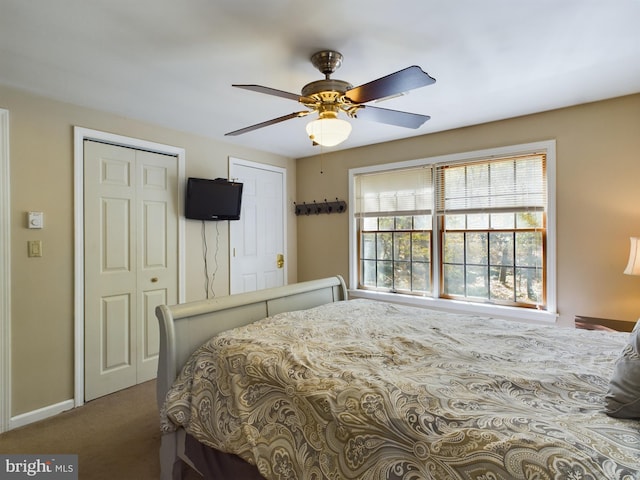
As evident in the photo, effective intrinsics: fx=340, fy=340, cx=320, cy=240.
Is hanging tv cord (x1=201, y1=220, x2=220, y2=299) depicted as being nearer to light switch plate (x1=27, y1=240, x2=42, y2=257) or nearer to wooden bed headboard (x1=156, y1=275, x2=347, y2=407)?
light switch plate (x1=27, y1=240, x2=42, y2=257)

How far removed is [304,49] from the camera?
194 cm

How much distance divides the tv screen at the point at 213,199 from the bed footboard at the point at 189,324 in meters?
1.52

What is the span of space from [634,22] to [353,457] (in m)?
2.41

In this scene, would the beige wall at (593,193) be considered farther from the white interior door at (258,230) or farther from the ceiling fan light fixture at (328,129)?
the white interior door at (258,230)

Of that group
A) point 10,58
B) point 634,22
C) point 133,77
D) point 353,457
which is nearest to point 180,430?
point 353,457

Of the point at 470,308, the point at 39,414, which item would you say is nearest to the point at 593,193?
the point at 470,308

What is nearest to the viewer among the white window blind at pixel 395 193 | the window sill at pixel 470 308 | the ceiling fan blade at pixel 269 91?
the ceiling fan blade at pixel 269 91

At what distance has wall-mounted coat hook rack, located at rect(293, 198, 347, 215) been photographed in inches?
167

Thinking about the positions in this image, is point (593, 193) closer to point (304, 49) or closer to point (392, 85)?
point (392, 85)

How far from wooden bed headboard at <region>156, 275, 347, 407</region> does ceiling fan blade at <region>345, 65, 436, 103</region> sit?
1.39 m

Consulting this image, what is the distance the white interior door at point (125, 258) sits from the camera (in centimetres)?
283

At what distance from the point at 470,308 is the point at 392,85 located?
8.00ft

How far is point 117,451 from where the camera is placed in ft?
7.02

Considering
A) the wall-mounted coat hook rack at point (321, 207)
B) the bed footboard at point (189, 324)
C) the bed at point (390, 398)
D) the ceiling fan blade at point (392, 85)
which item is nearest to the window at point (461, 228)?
the wall-mounted coat hook rack at point (321, 207)
